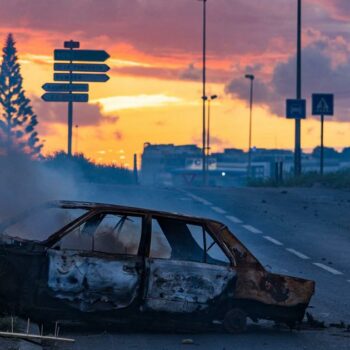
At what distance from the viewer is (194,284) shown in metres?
12.2

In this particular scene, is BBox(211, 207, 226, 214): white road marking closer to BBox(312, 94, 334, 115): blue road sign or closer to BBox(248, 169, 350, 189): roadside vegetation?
BBox(248, 169, 350, 189): roadside vegetation

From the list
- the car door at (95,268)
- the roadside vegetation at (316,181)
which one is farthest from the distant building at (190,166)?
the car door at (95,268)

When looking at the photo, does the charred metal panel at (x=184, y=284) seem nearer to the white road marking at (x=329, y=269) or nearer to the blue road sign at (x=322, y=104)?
the white road marking at (x=329, y=269)

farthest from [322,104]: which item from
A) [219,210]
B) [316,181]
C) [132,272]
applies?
[132,272]

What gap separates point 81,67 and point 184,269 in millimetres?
27346

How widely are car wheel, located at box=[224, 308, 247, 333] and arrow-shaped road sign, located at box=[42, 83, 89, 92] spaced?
2715cm

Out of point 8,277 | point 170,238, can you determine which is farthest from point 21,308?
point 170,238

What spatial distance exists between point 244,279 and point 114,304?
4.55ft

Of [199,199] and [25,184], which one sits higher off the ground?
[25,184]

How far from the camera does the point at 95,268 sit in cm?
1195

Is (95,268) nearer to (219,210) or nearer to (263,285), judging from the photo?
(263,285)

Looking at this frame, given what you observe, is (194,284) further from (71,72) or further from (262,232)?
(71,72)

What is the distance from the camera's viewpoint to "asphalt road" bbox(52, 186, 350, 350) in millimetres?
11789

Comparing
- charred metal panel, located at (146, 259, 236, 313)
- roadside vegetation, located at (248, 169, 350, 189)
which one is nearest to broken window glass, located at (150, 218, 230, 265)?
charred metal panel, located at (146, 259, 236, 313)
